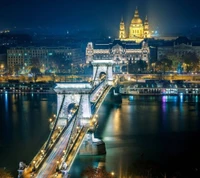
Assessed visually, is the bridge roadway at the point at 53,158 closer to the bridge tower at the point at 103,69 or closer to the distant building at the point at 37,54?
the bridge tower at the point at 103,69

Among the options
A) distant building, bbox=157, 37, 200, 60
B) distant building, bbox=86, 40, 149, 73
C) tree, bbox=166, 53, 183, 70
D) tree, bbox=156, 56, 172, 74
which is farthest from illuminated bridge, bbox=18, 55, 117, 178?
distant building, bbox=157, 37, 200, 60

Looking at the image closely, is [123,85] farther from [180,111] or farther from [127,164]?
[127,164]

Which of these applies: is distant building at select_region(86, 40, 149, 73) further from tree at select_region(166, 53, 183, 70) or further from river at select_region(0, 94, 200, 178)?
river at select_region(0, 94, 200, 178)

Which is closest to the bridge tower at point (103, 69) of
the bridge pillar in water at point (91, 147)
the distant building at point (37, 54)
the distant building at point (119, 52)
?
the distant building at point (119, 52)

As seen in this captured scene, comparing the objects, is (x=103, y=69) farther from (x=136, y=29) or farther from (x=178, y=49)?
(x=136, y=29)

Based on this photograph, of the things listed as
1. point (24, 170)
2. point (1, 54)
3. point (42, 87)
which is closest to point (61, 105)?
point (24, 170)

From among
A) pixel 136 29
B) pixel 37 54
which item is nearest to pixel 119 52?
pixel 37 54
